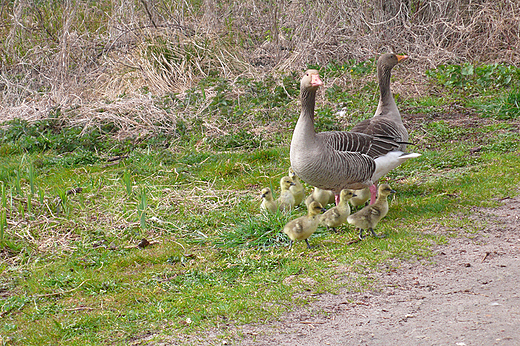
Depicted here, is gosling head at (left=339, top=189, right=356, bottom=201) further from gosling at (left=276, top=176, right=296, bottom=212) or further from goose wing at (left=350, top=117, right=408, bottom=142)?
goose wing at (left=350, top=117, right=408, bottom=142)

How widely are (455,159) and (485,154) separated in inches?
17.6

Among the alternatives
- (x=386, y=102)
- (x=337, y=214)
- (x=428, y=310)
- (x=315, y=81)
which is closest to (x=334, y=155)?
(x=337, y=214)

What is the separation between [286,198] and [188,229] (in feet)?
3.86

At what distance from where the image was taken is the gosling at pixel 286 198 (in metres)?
6.61

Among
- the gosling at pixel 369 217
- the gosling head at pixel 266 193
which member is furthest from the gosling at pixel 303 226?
the gosling head at pixel 266 193

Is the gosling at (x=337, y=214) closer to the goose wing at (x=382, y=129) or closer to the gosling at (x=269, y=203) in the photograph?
the gosling at (x=269, y=203)

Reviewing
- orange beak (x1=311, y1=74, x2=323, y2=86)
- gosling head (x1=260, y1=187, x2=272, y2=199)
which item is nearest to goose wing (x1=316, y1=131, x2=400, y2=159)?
orange beak (x1=311, y1=74, x2=323, y2=86)

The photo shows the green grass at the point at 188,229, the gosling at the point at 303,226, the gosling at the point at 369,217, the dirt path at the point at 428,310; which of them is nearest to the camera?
the dirt path at the point at 428,310

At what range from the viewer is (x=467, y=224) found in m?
5.82

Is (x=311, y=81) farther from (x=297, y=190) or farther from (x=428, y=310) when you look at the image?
(x=428, y=310)

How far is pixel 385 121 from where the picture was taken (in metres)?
6.89

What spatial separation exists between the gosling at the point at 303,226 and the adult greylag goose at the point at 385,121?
946 millimetres

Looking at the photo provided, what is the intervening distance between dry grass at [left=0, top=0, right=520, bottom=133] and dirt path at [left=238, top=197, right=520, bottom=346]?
786 centimetres

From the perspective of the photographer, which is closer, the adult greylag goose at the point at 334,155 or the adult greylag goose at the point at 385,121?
the adult greylag goose at the point at 334,155
